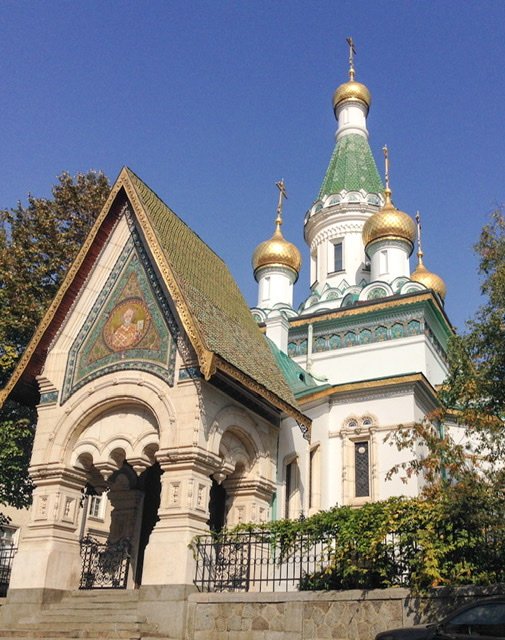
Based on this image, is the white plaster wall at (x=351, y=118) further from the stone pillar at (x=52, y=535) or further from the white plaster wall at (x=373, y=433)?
the stone pillar at (x=52, y=535)

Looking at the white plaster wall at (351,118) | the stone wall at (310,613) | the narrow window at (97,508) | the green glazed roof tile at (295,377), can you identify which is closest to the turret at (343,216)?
the white plaster wall at (351,118)

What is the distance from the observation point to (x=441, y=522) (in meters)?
9.87

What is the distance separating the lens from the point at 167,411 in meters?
12.6

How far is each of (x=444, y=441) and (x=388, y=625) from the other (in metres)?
2.56

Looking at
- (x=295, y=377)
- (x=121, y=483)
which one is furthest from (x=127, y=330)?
(x=295, y=377)

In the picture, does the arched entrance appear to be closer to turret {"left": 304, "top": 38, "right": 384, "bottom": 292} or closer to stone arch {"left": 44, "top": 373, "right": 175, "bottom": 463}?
stone arch {"left": 44, "top": 373, "right": 175, "bottom": 463}

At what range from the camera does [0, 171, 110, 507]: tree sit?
16.6 meters

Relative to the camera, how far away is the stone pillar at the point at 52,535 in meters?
12.5

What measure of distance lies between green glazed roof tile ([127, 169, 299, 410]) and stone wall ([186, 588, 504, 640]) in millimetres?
4092

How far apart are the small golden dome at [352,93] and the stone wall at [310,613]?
1096 inches

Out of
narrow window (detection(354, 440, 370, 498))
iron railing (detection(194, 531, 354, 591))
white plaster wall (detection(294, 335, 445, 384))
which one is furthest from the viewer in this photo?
white plaster wall (detection(294, 335, 445, 384))

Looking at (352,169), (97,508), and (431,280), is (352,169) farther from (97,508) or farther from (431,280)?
(97,508)

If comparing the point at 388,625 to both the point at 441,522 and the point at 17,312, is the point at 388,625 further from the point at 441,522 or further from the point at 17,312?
the point at 17,312

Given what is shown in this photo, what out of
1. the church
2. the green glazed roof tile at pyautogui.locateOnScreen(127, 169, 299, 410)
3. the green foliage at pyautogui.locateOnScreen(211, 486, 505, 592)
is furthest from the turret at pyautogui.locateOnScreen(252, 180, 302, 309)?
the green foliage at pyautogui.locateOnScreen(211, 486, 505, 592)
